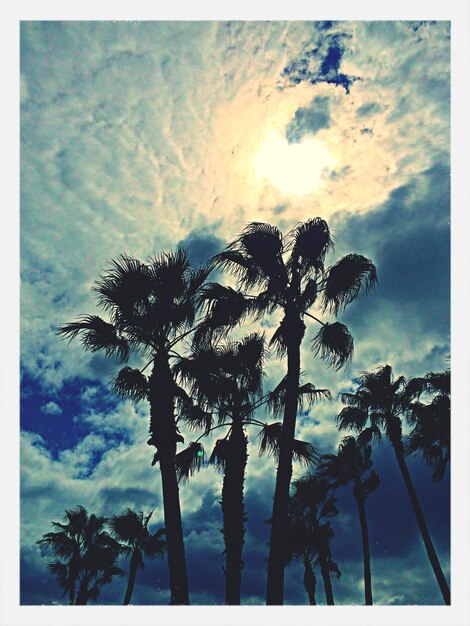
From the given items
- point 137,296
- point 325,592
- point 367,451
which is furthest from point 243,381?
point 325,592

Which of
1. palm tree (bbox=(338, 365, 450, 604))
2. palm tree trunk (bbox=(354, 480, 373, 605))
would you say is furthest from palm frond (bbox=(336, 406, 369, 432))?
palm tree trunk (bbox=(354, 480, 373, 605))

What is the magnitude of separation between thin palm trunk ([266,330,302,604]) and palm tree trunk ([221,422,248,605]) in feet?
12.1

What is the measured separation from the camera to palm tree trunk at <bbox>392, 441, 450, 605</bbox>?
1981cm

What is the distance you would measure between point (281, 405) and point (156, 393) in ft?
12.0

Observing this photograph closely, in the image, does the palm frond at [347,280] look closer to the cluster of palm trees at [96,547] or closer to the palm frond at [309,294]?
the palm frond at [309,294]

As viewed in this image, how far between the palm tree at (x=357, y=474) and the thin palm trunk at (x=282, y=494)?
1628cm

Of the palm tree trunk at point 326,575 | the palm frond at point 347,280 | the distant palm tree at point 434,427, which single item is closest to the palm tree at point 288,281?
the palm frond at point 347,280

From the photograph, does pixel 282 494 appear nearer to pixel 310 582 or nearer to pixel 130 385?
pixel 130 385

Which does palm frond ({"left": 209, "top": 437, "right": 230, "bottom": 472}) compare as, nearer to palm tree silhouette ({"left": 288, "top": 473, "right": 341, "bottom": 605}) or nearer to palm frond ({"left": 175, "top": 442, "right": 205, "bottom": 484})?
palm frond ({"left": 175, "top": 442, "right": 205, "bottom": 484})

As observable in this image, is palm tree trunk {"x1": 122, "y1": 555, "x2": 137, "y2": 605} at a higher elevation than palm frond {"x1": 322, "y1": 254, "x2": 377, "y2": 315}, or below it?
below

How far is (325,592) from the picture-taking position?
34094mm

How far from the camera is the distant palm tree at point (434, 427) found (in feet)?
63.0
